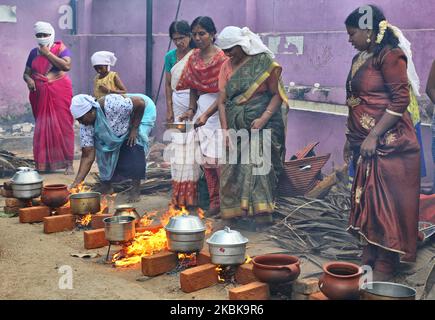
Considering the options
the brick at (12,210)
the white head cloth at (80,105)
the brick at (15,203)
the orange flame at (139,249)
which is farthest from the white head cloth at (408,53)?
the brick at (12,210)

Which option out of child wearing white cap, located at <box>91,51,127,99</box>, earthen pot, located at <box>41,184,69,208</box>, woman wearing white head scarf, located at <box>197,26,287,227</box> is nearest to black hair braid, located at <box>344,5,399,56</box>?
woman wearing white head scarf, located at <box>197,26,287,227</box>

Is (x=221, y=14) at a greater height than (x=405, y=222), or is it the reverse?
(x=221, y=14)

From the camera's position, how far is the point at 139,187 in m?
8.12

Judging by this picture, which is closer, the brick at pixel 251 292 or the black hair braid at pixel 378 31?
the brick at pixel 251 292

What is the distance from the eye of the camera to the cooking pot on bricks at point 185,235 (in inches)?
199

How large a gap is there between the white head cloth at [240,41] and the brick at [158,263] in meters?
2.17

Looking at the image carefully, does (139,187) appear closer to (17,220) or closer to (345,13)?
(17,220)

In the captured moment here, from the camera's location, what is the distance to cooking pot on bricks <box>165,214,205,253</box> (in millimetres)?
5043

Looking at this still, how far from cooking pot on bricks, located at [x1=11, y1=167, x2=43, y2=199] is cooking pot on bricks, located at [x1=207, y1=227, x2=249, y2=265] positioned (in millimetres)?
3111

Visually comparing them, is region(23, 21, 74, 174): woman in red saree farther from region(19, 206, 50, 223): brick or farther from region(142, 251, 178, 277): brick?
region(142, 251, 178, 277): brick

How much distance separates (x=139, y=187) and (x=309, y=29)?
3.23 m

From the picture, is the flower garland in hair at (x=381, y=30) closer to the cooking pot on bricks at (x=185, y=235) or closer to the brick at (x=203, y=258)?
the cooking pot on bricks at (x=185, y=235)

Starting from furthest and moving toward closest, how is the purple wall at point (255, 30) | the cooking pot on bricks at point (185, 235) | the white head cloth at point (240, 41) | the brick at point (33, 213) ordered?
the purple wall at point (255, 30) → the brick at point (33, 213) → the white head cloth at point (240, 41) → the cooking pot on bricks at point (185, 235)
